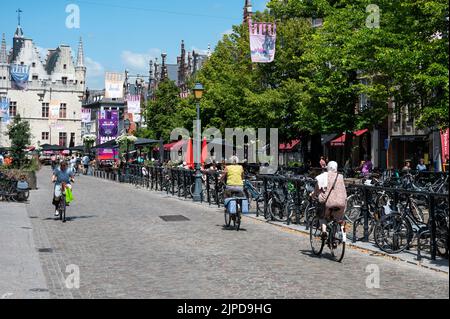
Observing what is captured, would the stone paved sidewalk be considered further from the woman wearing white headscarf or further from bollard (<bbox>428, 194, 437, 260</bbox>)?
bollard (<bbox>428, 194, 437, 260</bbox>)

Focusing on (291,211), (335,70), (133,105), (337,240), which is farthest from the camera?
(133,105)

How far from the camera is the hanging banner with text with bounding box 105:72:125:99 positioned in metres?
49.8

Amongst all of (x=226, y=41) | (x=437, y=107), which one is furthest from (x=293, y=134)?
(x=437, y=107)

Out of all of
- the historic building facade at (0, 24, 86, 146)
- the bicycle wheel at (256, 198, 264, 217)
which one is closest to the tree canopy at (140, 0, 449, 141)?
the bicycle wheel at (256, 198, 264, 217)

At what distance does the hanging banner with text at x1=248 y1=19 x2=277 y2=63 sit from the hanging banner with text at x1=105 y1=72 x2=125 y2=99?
25.2m

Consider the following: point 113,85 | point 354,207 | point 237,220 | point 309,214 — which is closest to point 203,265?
point 354,207

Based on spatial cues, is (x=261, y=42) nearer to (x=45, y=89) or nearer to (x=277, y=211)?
(x=277, y=211)

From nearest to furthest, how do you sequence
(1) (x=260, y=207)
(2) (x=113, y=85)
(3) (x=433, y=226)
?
(3) (x=433, y=226) → (1) (x=260, y=207) → (2) (x=113, y=85)

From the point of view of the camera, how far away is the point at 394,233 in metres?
11.7

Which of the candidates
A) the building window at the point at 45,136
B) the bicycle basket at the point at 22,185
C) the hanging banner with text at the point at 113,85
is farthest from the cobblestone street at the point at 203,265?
the building window at the point at 45,136

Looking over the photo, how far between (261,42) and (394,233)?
14.5m

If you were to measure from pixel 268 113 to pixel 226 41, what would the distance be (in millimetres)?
13034

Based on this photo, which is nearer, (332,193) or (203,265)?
(203,265)
